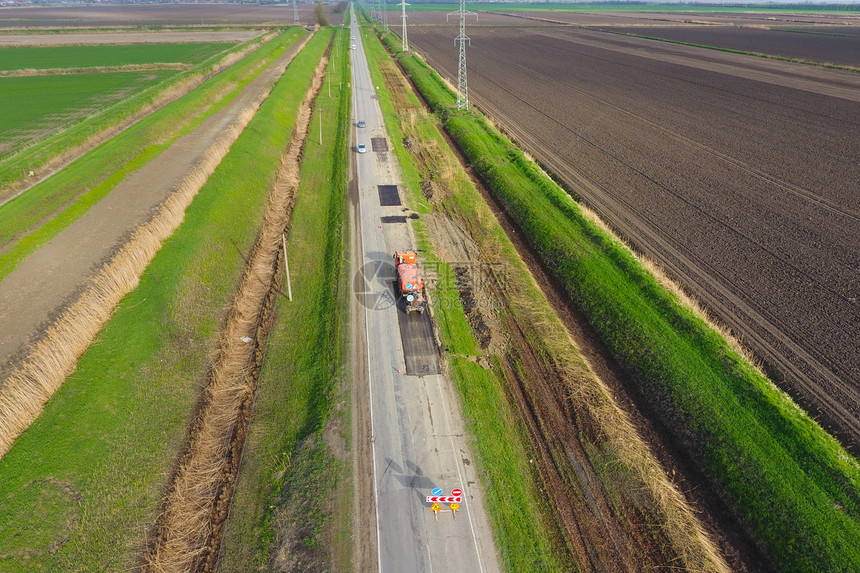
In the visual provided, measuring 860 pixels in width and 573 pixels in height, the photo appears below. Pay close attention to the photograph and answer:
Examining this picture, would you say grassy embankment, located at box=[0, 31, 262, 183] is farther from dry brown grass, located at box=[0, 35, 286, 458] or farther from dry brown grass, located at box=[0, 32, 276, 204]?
dry brown grass, located at box=[0, 35, 286, 458]

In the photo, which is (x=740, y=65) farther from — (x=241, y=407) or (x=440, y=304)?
(x=241, y=407)

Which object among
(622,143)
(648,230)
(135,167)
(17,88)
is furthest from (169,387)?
(17,88)

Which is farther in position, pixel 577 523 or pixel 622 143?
pixel 622 143

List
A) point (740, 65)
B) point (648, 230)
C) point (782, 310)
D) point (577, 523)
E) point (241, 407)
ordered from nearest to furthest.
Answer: point (577, 523), point (241, 407), point (782, 310), point (648, 230), point (740, 65)

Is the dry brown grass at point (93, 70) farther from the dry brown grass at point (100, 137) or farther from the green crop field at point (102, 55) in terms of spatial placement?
the dry brown grass at point (100, 137)

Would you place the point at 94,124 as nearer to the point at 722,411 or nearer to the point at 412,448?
the point at 412,448

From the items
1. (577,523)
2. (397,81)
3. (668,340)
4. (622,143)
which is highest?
(397,81)

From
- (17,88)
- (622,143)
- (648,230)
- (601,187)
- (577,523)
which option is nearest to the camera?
(577,523)
